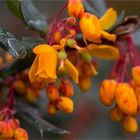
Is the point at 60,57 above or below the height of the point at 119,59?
above

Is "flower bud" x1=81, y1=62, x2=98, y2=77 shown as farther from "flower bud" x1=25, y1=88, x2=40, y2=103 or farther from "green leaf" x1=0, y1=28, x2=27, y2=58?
"green leaf" x1=0, y1=28, x2=27, y2=58

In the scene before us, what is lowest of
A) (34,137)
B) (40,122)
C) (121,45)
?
(34,137)

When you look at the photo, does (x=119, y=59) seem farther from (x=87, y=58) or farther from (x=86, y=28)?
(x=86, y=28)

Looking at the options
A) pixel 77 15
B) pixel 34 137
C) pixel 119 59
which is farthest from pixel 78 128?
pixel 77 15

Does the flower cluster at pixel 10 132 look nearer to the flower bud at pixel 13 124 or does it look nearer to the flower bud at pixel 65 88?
the flower bud at pixel 13 124

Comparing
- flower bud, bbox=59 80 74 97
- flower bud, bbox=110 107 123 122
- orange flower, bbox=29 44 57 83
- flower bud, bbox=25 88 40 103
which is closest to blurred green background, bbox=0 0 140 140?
flower bud, bbox=25 88 40 103

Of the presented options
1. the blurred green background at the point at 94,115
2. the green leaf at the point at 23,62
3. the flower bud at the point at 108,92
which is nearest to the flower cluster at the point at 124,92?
the flower bud at the point at 108,92

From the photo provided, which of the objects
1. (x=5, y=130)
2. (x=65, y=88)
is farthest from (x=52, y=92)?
(x=5, y=130)

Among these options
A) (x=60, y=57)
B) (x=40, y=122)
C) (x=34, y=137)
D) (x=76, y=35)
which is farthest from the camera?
(x=34, y=137)
